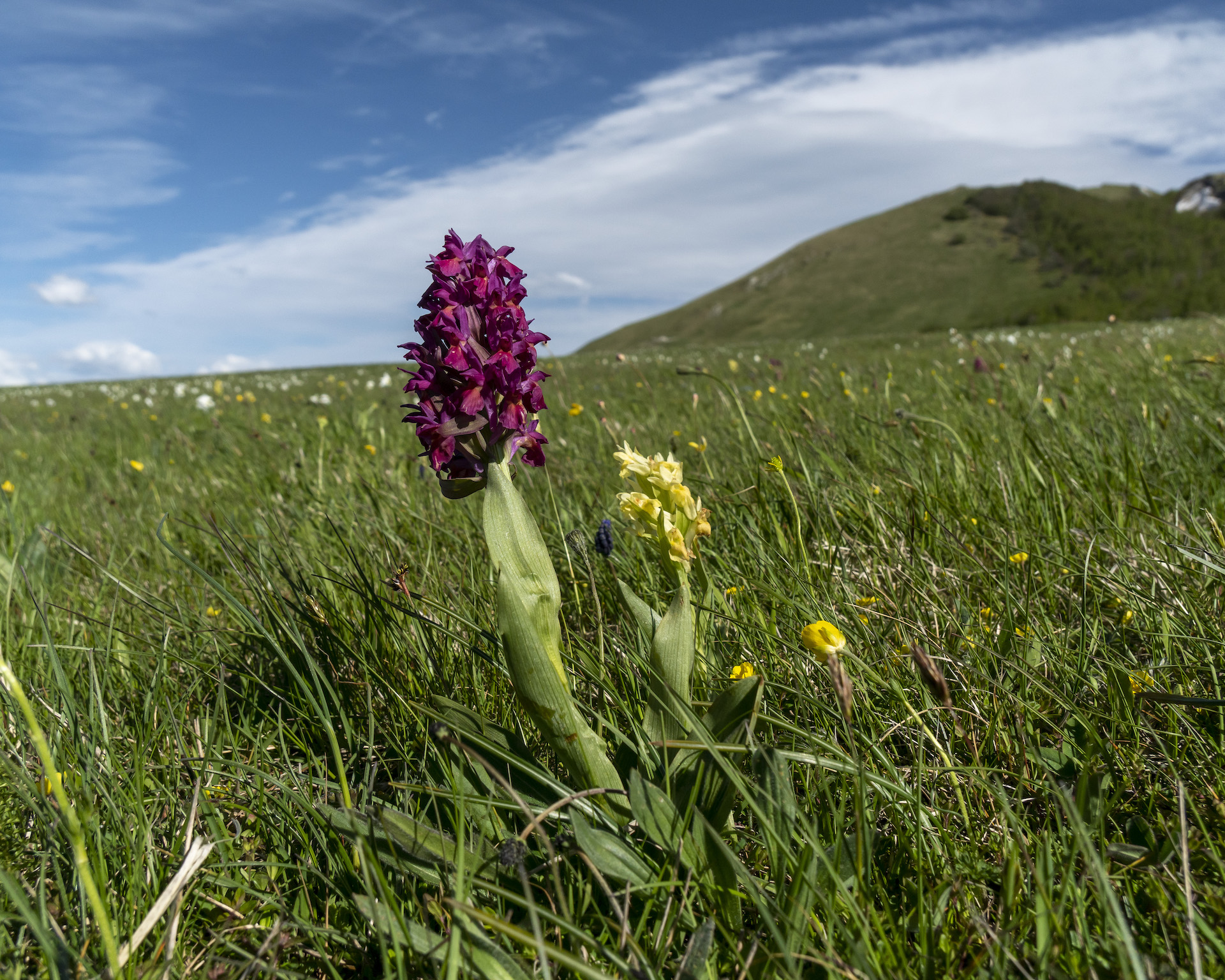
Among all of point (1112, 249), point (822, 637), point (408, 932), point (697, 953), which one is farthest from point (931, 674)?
point (1112, 249)

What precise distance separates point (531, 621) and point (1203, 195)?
140 m

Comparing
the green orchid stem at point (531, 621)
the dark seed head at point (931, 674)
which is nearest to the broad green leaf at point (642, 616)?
the green orchid stem at point (531, 621)

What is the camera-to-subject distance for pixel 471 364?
4.64 ft

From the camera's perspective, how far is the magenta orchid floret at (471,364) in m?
1.40

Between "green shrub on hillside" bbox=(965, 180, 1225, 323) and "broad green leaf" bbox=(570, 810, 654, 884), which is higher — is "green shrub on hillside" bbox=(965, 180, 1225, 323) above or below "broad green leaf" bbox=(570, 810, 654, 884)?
above

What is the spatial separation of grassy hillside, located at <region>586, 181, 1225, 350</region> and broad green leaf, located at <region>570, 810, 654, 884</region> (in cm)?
8521

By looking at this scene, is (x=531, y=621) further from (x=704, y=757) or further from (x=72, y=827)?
(x=72, y=827)

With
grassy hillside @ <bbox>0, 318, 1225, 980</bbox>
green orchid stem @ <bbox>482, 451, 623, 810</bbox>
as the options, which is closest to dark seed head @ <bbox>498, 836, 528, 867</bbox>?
grassy hillside @ <bbox>0, 318, 1225, 980</bbox>

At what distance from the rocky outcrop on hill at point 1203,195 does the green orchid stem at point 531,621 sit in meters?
133

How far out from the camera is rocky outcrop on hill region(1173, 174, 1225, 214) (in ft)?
→ 342

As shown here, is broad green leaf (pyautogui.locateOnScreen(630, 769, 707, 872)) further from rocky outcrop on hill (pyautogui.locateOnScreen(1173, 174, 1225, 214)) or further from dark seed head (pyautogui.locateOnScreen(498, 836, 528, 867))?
rocky outcrop on hill (pyautogui.locateOnScreen(1173, 174, 1225, 214))

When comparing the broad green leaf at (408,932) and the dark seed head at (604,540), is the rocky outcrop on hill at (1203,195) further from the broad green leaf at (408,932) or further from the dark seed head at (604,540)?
the broad green leaf at (408,932)

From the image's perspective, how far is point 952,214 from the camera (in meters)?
112

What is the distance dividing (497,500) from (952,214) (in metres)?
129
